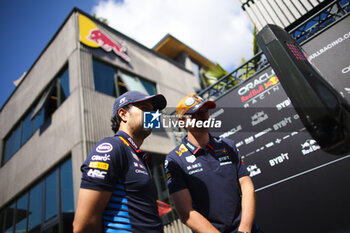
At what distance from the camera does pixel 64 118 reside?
8.37 m

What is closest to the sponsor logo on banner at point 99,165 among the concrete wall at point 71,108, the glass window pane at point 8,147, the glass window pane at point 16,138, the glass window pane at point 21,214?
the concrete wall at point 71,108

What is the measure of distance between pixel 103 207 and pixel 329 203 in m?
3.70

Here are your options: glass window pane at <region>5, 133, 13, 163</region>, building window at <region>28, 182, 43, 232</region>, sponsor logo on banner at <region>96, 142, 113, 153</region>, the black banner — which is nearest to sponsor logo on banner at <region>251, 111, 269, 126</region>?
the black banner

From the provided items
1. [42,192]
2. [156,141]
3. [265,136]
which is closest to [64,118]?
[42,192]

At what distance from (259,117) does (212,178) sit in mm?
3016

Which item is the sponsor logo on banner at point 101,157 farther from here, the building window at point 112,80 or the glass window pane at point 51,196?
the building window at point 112,80

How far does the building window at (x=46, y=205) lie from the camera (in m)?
7.28

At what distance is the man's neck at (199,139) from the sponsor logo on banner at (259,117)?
8.56 feet

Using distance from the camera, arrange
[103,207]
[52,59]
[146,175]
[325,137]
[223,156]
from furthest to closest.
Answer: [52,59], [223,156], [146,175], [103,207], [325,137]

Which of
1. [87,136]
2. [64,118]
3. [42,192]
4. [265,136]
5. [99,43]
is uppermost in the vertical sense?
[99,43]

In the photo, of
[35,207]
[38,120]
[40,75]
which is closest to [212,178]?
[35,207]

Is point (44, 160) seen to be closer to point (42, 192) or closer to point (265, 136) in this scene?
point (42, 192)

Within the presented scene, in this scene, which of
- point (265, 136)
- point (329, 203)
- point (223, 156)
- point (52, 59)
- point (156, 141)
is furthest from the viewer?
point (52, 59)

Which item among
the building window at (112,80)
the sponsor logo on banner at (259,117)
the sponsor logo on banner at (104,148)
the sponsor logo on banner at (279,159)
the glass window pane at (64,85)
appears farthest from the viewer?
the building window at (112,80)
